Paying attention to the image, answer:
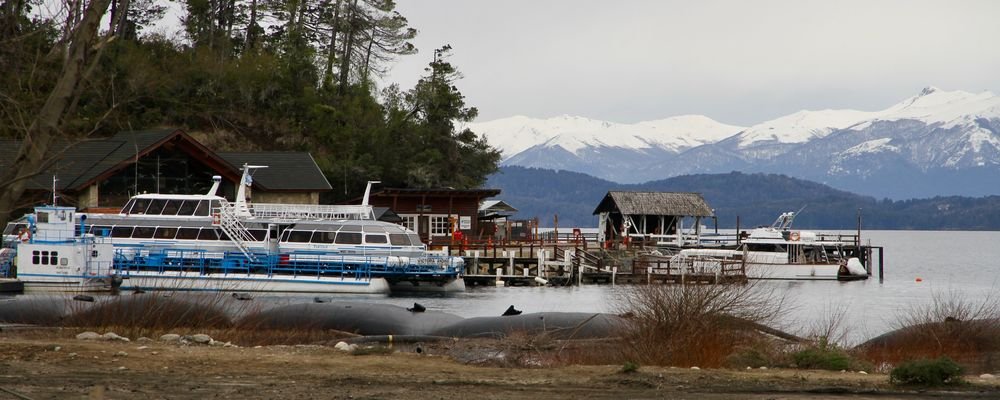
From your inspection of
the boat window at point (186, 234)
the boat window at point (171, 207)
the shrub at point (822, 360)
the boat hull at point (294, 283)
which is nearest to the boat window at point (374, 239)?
the boat hull at point (294, 283)

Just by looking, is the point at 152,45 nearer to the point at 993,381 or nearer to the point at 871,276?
the point at 871,276

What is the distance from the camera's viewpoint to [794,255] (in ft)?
258

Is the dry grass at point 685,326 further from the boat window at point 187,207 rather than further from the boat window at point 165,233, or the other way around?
the boat window at point 187,207

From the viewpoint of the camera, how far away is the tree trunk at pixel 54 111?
1071cm

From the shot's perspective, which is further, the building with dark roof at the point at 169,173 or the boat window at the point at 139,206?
the building with dark roof at the point at 169,173

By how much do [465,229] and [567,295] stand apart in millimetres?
16665

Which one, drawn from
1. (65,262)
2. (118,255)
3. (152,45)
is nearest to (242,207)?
(118,255)

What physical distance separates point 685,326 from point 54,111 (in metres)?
12.1

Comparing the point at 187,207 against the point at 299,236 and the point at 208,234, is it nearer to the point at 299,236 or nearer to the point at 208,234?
the point at 208,234

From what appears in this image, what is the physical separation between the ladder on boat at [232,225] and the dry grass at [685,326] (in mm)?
31251

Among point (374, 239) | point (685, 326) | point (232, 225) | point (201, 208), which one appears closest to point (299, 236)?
point (232, 225)

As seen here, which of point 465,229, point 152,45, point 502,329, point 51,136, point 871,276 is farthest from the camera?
point 871,276

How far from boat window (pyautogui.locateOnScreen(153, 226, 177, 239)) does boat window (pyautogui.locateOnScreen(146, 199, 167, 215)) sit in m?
1.55

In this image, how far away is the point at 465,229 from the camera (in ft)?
229
